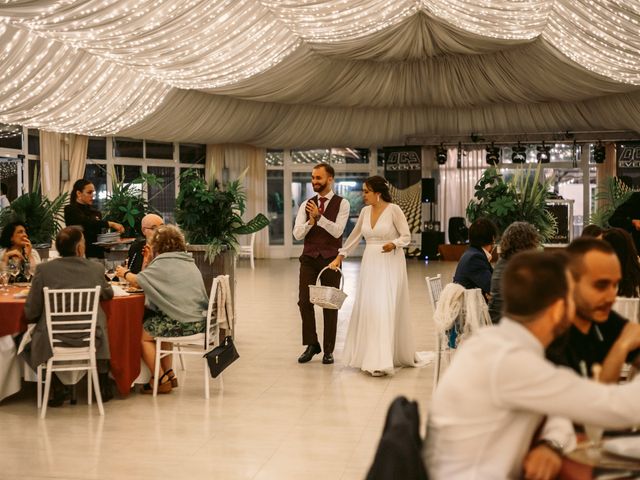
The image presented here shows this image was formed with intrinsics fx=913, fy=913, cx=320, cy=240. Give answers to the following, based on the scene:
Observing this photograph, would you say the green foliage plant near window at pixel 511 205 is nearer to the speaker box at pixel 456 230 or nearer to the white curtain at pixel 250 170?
the speaker box at pixel 456 230

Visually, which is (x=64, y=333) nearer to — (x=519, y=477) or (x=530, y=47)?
(x=519, y=477)

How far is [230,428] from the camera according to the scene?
5.83 metres

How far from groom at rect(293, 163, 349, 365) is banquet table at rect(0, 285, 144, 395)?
6.01 feet

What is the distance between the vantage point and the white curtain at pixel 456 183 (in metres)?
22.7

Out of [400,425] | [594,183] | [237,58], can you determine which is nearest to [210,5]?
[237,58]

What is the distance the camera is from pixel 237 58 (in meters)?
13.9

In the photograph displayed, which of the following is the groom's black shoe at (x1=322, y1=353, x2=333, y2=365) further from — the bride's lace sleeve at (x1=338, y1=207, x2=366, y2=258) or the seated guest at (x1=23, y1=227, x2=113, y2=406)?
the seated guest at (x1=23, y1=227, x2=113, y2=406)

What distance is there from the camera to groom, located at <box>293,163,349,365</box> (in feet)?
26.3

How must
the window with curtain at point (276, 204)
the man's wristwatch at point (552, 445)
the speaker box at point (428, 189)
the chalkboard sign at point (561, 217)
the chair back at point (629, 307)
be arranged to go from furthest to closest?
the window with curtain at point (276, 204) < the speaker box at point (428, 189) < the chalkboard sign at point (561, 217) < the chair back at point (629, 307) < the man's wristwatch at point (552, 445)

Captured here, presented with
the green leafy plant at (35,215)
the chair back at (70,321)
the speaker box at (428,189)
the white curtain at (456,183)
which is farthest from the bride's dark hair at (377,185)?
the white curtain at (456,183)

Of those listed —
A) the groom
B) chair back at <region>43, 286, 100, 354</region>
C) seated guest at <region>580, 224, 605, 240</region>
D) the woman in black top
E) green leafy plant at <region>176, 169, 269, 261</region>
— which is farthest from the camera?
the woman in black top

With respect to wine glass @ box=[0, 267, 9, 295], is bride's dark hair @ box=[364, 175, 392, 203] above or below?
above

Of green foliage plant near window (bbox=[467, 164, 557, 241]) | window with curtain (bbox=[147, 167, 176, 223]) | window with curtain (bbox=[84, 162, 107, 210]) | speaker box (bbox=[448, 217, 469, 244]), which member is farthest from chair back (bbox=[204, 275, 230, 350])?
speaker box (bbox=[448, 217, 469, 244])

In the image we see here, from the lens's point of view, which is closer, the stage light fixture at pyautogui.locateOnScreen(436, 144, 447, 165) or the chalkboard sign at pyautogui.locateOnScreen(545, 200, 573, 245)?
the chalkboard sign at pyautogui.locateOnScreen(545, 200, 573, 245)
